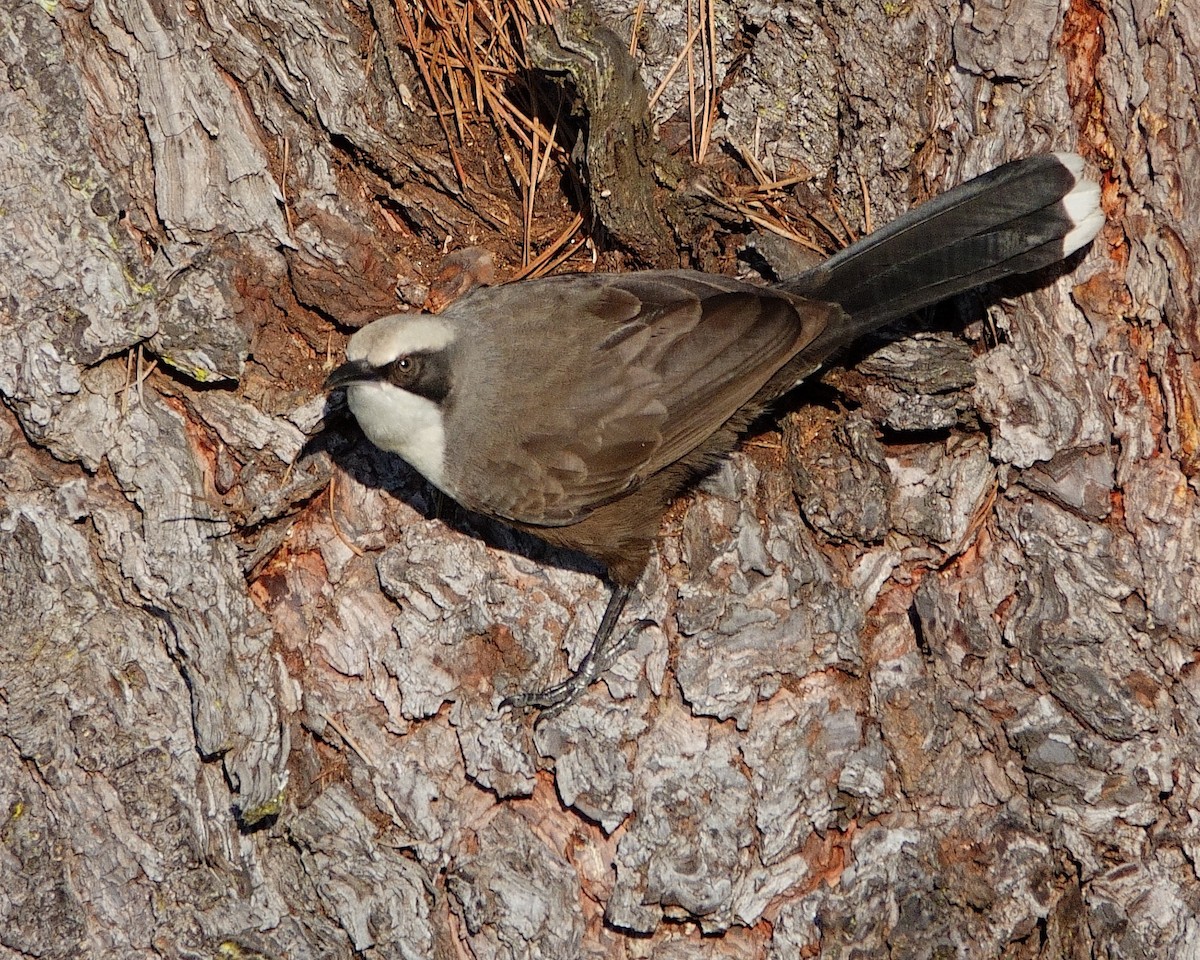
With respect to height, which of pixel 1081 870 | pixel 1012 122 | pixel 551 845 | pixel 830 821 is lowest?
pixel 1081 870

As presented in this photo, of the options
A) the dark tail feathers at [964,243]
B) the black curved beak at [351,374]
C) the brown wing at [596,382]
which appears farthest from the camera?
the brown wing at [596,382]

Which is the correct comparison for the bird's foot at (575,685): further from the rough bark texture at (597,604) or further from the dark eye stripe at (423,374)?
the dark eye stripe at (423,374)

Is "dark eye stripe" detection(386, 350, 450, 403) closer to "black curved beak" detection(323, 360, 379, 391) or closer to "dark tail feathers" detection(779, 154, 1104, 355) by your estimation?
"black curved beak" detection(323, 360, 379, 391)

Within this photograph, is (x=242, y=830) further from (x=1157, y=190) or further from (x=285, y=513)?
(x=1157, y=190)

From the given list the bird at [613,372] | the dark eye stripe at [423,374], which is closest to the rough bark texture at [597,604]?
the bird at [613,372]

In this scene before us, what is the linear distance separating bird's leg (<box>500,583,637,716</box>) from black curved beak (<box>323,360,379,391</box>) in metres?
1.31

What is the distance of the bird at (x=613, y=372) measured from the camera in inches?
158

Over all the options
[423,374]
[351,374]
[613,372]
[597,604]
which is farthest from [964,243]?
[351,374]

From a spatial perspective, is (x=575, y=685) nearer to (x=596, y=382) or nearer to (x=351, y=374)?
(x=596, y=382)

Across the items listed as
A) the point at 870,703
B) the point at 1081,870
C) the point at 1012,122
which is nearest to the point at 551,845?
the point at 870,703

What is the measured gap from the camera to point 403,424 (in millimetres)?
4188

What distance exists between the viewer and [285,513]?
4.16m

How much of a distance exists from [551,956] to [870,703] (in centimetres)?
151

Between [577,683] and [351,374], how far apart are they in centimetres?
143
